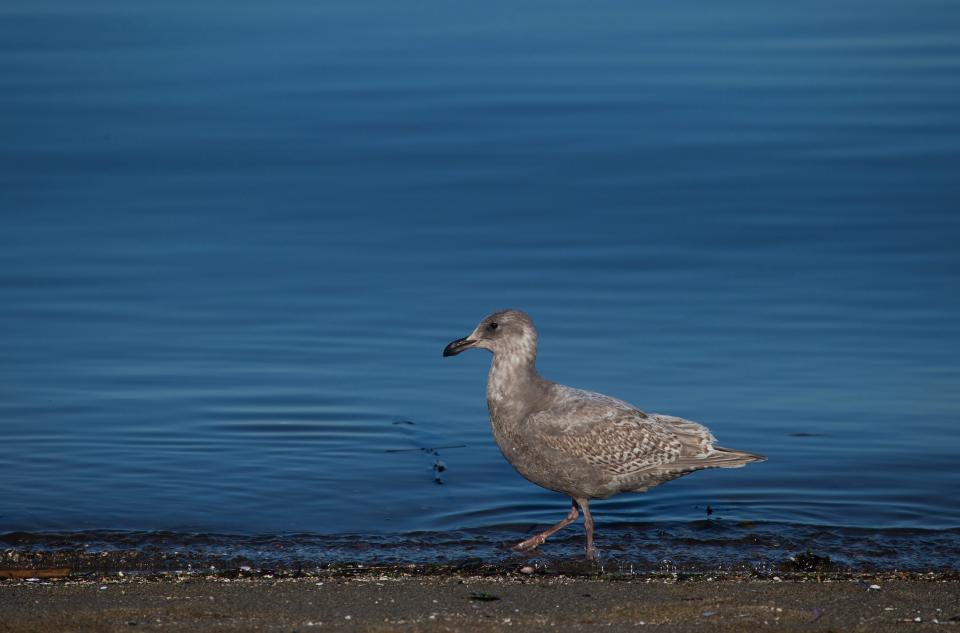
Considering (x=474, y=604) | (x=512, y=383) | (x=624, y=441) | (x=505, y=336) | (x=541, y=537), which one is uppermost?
(x=505, y=336)

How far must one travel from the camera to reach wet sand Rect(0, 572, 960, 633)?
23.5 ft

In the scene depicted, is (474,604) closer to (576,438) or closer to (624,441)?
(576,438)

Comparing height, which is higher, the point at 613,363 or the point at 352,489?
the point at 613,363

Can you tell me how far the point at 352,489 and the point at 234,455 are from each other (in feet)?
3.66

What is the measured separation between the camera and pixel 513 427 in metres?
9.84

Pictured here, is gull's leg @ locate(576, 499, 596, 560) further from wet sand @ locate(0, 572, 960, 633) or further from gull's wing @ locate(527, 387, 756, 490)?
wet sand @ locate(0, 572, 960, 633)

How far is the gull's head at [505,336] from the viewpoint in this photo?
10.1 metres

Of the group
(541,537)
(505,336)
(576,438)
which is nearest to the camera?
(541,537)

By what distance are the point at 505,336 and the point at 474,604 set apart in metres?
2.84

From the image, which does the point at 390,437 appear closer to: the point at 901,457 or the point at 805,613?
the point at 901,457

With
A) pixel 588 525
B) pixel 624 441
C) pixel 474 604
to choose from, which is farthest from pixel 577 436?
pixel 474 604

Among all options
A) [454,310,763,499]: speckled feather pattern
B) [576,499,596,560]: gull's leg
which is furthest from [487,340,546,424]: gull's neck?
[576,499,596,560]: gull's leg

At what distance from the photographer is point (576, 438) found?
32.0 feet

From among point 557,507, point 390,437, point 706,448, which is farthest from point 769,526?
point 390,437
